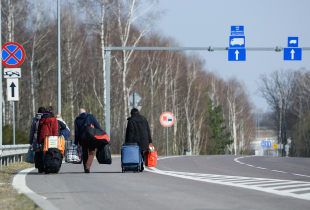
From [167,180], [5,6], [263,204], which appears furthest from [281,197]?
[5,6]

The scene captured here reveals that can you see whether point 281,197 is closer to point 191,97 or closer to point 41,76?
point 41,76

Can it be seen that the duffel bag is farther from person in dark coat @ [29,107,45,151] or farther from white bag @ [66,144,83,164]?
person in dark coat @ [29,107,45,151]

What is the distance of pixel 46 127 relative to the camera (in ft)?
47.2

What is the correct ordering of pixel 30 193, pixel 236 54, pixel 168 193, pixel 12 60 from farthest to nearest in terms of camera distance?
pixel 236 54
pixel 12 60
pixel 168 193
pixel 30 193

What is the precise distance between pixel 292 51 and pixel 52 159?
16.3 metres

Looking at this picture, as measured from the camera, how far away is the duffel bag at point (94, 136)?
1416 cm

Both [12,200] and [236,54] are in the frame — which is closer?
[12,200]

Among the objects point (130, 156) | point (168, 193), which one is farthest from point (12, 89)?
point (168, 193)

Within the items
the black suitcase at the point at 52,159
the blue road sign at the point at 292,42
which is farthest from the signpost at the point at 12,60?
the blue road sign at the point at 292,42

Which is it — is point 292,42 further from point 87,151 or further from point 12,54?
point 87,151

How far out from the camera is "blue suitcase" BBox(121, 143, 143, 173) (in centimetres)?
1432

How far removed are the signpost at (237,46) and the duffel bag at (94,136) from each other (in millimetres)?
13167

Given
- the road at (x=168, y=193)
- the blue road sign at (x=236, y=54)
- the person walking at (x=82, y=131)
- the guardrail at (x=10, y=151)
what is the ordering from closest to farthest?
1. the road at (x=168, y=193)
2. the person walking at (x=82, y=131)
3. the guardrail at (x=10, y=151)
4. the blue road sign at (x=236, y=54)

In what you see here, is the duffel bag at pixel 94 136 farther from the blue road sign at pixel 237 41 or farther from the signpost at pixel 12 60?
the blue road sign at pixel 237 41
